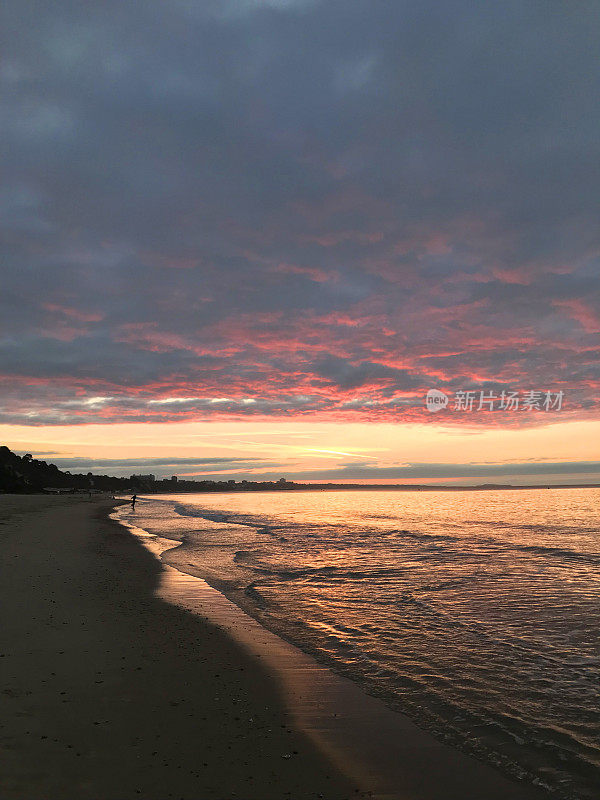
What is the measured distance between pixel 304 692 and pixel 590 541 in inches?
1457

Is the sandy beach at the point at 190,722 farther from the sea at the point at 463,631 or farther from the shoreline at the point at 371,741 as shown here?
the sea at the point at 463,631

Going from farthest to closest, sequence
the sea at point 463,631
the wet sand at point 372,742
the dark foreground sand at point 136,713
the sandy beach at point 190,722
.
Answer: the sea at point 463,631 → the wet sand at point 372,742 → the sandy beach at point 190,722 → the dark foreground sand at point 136,713

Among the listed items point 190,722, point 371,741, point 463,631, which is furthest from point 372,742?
point 463,631

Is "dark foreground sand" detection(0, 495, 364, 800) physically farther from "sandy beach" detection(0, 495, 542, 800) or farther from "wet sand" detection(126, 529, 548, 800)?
"wet sand" detection(126, 529, 548, 800)

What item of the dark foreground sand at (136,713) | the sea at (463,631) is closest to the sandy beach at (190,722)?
the dark foreground sand at (136,713)

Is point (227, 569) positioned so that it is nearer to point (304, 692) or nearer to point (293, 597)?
point (293, 597)

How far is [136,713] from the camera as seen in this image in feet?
24.2

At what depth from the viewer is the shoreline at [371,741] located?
20.1ft

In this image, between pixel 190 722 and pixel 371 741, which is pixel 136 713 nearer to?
pixel 190 722

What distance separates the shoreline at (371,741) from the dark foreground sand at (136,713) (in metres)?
0.35

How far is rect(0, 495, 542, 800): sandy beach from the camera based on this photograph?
19.0 ft

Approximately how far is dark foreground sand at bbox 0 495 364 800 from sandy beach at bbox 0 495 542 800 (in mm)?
23

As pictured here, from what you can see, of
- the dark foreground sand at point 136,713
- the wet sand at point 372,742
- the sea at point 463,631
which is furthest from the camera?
the sea at point 463,631

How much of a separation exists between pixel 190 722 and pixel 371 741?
2.71m
